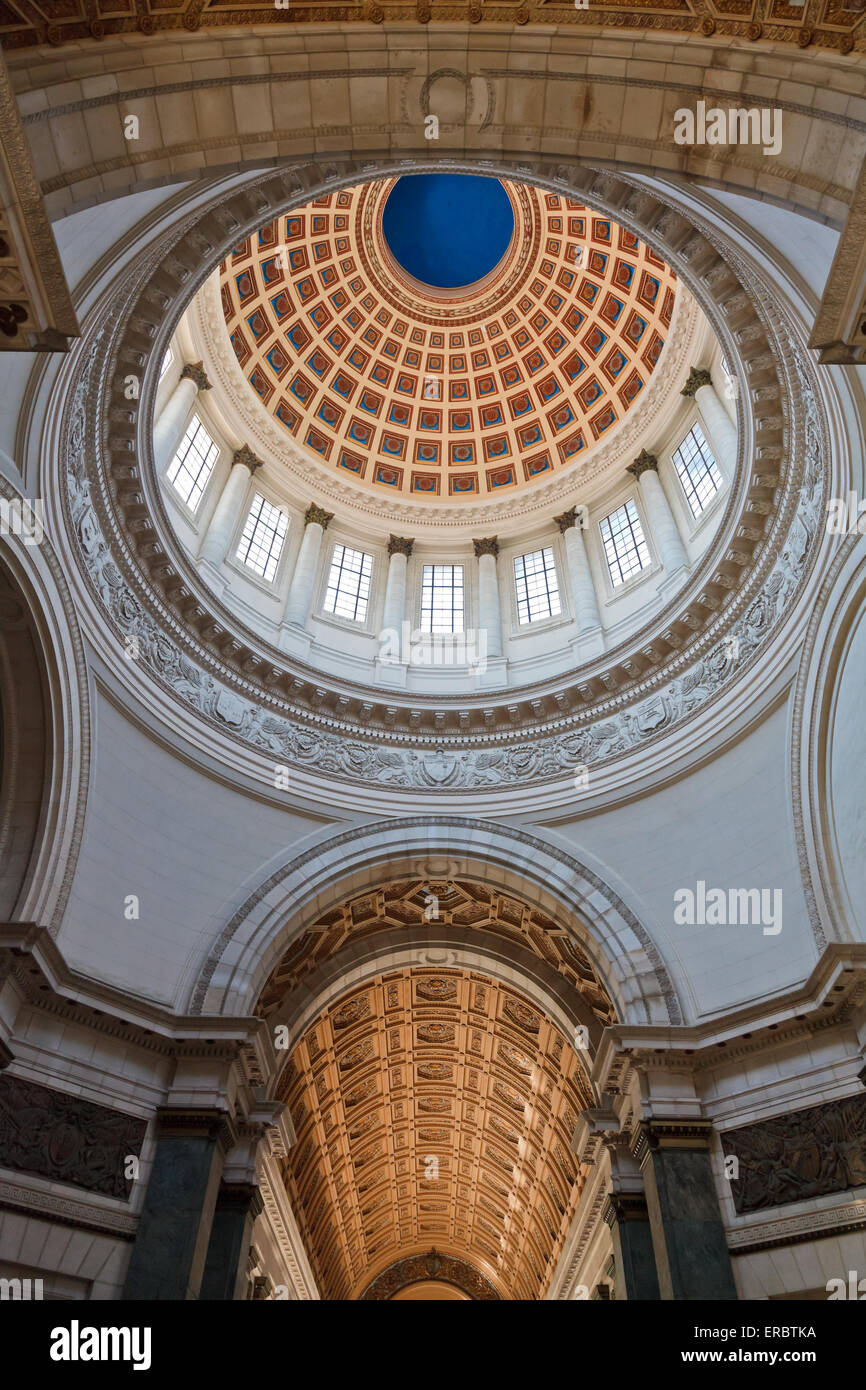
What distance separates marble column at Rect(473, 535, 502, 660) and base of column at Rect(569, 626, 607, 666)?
2.26 metres

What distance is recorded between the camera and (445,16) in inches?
278

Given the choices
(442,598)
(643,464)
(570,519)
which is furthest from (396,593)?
(643,464)

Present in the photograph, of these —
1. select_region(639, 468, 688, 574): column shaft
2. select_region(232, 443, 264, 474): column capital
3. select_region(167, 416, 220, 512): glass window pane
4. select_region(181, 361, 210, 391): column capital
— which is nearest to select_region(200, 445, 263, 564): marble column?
select_region(232, 443, 264, 474): column capital

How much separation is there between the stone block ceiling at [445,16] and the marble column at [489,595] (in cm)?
1713

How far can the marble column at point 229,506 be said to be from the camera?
21969 millimetres

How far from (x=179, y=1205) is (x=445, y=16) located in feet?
48.1

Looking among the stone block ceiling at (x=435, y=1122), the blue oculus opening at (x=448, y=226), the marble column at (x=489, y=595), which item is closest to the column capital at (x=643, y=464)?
the marble column at (x=489, y=595)

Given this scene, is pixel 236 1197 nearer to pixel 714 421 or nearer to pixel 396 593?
pixel 396 593

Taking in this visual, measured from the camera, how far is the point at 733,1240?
512 inches

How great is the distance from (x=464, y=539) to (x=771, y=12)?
21.3 metres

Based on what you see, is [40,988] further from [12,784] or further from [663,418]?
[663,418]

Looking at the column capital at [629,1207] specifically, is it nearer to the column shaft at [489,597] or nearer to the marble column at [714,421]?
the column shaft at [489,597]

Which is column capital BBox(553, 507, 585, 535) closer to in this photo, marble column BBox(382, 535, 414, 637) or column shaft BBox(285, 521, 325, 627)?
marble column BBox(382, 535, 414, 637)

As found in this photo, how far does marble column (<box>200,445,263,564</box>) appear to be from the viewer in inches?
865
